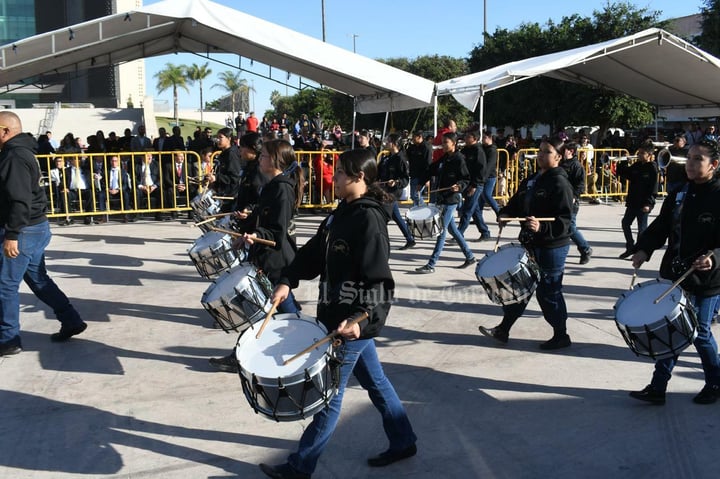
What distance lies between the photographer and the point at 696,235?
4.52 meters

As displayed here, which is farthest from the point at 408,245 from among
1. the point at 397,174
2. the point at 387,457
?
the point at 387,457

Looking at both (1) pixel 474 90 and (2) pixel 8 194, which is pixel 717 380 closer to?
(2) pixel 8 194

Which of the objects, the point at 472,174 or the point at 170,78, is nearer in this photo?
the point at 472,174

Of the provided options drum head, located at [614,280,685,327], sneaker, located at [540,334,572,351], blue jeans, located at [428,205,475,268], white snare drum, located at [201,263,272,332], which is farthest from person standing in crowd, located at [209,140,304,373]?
blue jeans, located at [428,205,475,268]

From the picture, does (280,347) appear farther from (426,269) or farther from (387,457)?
(426,269)

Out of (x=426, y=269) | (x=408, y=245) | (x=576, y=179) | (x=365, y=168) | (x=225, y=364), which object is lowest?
(x=225, y=364)

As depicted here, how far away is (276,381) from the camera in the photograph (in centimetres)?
323

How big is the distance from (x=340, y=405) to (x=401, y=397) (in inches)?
56.1

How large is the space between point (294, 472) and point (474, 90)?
12.1 metres

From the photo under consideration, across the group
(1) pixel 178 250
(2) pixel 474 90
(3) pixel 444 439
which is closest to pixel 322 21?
(2) pixel 474 90

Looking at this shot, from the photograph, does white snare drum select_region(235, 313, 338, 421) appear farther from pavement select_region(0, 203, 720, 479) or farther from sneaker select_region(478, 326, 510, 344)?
sneaker select_region(478, 326, 510, 344)

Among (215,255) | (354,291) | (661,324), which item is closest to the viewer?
(354,291)

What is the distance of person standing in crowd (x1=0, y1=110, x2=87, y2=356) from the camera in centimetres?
539

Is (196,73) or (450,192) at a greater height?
(196,73)
